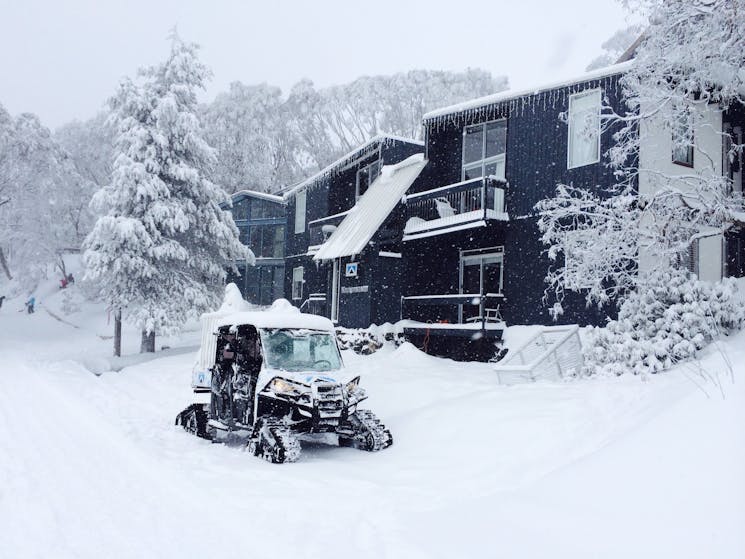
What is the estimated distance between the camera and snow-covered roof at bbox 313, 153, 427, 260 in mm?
20984

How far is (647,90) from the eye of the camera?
12195 mm

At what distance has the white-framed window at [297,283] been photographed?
32438mm

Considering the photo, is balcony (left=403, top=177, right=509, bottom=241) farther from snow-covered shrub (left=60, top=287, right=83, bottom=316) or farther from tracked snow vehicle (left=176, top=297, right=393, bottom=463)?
snow-covered shrub (left=60, top=287, right=83, bottom=316)

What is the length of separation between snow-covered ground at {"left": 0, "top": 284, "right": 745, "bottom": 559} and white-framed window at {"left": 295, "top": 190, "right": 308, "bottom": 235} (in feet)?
66.0

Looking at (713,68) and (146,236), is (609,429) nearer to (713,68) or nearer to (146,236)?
(713,68)

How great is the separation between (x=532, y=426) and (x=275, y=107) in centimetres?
4661

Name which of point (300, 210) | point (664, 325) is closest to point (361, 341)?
point (664, 325)

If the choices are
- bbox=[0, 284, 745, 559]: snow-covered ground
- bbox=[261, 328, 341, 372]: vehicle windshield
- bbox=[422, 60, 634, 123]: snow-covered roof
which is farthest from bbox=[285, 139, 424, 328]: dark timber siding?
bbox=[261, 328, 341, 372]: vehicle windshield

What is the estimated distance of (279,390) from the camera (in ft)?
31.9

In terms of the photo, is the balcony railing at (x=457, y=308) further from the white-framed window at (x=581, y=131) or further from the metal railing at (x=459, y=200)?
the white-framed window at (x=581, y=131)

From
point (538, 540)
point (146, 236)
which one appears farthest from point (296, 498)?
point (146, 236)

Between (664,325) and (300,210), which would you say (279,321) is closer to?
(664,325)

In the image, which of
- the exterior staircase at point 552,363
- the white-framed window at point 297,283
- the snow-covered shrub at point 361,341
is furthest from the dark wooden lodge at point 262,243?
the exterior staircase at point 552,363

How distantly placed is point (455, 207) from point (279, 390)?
39.0ft
